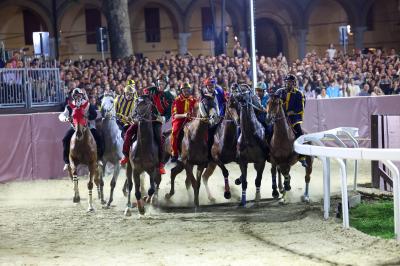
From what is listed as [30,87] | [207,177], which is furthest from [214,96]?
[30,87]

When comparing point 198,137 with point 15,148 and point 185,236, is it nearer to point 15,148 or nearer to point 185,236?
point 185,236

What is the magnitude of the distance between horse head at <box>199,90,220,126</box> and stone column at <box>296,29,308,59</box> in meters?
26.8

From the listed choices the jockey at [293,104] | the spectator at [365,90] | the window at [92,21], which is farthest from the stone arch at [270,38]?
the jockey at [293,104]

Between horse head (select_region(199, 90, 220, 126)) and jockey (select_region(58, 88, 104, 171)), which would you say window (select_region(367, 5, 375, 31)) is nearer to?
jockey (select_region(58, 88, 104, 171))

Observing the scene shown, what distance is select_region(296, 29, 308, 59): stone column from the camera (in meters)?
40.4

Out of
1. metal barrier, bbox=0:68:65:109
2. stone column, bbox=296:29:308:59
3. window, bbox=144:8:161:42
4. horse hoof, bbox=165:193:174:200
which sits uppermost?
window, bbox=144:8:161:42

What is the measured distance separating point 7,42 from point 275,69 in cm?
1486

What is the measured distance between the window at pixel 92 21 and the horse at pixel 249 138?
24509 mm

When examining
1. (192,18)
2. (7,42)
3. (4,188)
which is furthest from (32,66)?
(192,18)

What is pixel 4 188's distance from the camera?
1956cm

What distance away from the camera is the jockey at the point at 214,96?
14.4 meters

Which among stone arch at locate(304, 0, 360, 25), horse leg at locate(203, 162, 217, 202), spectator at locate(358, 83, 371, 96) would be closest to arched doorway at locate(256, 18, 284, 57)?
stone arch at locate(304, 0, 360, 25)

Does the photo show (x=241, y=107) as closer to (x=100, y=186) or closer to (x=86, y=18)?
(x=100, y=186)

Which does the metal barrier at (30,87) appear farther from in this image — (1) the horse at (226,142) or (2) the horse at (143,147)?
(2) the horse at (143,147)
